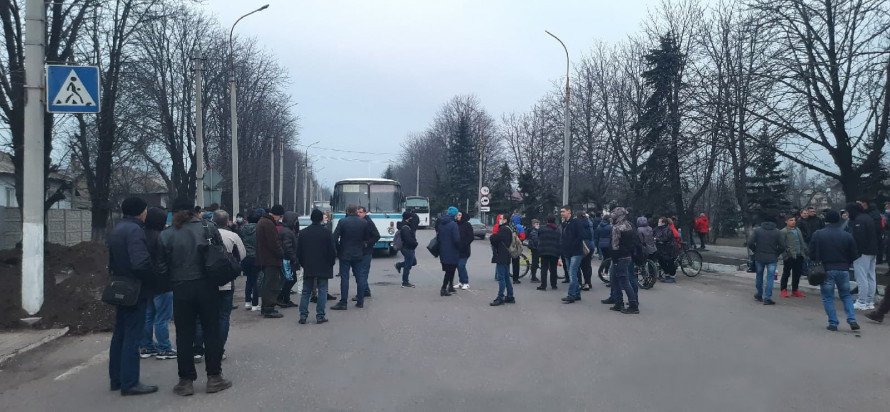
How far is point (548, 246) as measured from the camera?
15.1m

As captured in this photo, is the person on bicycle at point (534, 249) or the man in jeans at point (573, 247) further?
the person on bicycle at point (534, 249)

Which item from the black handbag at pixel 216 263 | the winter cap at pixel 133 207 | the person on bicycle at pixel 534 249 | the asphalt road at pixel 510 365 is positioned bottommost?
the asphalt road at pixel 510 365

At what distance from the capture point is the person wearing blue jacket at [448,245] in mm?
13898

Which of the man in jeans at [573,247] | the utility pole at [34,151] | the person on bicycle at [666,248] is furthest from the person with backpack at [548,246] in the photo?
the utility pole at [34,151]

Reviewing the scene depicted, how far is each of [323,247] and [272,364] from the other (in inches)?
125

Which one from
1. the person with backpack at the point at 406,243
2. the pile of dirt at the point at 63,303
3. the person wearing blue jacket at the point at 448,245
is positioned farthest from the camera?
the person with backpack at the point at 406,243

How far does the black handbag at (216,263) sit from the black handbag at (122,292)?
683 mm

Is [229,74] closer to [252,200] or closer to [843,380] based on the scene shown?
[252,200]

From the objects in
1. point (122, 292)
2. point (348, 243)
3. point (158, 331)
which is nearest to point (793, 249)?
point (348, 243)

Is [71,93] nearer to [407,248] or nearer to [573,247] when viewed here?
[407,248]

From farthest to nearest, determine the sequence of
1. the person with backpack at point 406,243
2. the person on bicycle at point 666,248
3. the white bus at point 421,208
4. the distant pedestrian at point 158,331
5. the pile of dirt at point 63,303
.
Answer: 1. the white bus at point 421,208
2. the person on bicycle at point 666,248
3. the person with backpack at point 406,243
4. the pile of dirt at point 63,303
5. the distant pedestrian at point 158,331

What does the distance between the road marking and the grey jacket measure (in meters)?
11.5

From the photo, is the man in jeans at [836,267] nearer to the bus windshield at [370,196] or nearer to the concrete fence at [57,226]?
the bus windshield at [370,196]

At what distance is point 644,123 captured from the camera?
1251 inches
